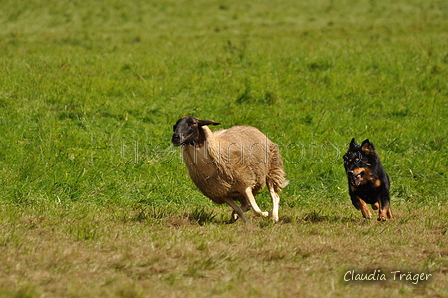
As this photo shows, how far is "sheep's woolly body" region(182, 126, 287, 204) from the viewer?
812 cm

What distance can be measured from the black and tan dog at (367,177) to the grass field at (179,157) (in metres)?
0.35

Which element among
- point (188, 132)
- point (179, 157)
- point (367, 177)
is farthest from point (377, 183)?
point (179, 157)

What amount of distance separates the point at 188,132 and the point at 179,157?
131 inches

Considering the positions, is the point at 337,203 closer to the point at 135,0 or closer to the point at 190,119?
the point at 190,119

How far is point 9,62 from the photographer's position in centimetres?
1546

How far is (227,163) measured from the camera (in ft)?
27.0

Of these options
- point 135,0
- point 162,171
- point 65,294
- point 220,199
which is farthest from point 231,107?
point 135,0

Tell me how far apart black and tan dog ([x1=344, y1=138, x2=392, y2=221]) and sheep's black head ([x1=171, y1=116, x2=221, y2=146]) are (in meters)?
2.06

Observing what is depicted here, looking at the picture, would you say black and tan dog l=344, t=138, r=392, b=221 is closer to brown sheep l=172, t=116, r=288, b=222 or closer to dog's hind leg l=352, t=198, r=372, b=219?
dog's hind leg l=352, t=198, r=372, b=219

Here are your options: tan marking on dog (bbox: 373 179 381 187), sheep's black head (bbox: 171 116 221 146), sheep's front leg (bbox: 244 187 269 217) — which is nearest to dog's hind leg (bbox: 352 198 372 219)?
tan marking on dog (bbox: 373 179 381 187)

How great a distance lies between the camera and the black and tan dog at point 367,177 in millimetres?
8227

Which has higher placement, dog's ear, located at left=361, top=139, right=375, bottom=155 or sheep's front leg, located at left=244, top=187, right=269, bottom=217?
dog's ear, located at left=361, top=139, right=375, bottom=155

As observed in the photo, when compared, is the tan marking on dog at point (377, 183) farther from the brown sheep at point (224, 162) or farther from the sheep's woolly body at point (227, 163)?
the sheep's woolly body at point (227, 163)

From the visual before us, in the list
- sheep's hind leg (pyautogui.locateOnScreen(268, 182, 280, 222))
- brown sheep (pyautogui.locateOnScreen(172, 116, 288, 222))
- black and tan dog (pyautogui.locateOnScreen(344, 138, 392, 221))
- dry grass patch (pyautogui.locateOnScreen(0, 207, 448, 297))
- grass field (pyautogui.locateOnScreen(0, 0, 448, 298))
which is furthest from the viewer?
sheep's hind leg (pyautogui.locateOnScreen(268, 182, 280, 222))
